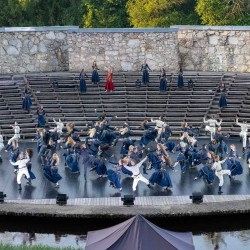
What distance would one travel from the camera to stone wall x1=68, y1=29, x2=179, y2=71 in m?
43.9

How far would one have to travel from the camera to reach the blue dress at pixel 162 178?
31.8 metres

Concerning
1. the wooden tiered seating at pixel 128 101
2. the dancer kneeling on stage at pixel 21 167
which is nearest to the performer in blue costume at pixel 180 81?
the wooden tiered seating at pixel 128 101

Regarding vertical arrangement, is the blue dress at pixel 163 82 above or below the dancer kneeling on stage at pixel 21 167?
above

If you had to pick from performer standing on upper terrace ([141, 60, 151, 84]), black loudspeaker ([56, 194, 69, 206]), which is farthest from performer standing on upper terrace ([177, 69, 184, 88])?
black loudspeaker ([56, 194, 69, 206])

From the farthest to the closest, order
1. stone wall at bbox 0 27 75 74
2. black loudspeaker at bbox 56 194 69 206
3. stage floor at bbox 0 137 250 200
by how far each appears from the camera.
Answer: stone wall at bbox 0 27 75 74 → stage floor at bbox 0 137 250 200 → black loudspeaker at bbox 56 194 69 206

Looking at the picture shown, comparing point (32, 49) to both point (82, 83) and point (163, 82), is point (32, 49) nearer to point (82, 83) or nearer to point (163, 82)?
point (82, 83)

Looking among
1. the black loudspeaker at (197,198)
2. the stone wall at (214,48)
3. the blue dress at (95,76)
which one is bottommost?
the black loudspeaker at (197,198)

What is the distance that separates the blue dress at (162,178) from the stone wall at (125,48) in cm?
1303

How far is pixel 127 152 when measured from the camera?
35531 mm

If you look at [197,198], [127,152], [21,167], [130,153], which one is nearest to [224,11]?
[127,152]

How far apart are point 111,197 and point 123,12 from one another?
28.1 metres

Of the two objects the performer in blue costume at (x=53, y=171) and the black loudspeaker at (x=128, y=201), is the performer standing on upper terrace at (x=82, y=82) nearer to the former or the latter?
the performer in blue costume at (x=53, y=171)

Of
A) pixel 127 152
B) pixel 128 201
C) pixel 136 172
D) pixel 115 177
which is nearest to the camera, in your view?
pixel 128 201

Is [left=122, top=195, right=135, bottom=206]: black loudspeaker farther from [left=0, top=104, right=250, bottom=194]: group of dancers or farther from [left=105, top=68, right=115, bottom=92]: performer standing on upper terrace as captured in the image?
[left=105, top=68, right=115, bottom=92]: performer standing on upper terrace
